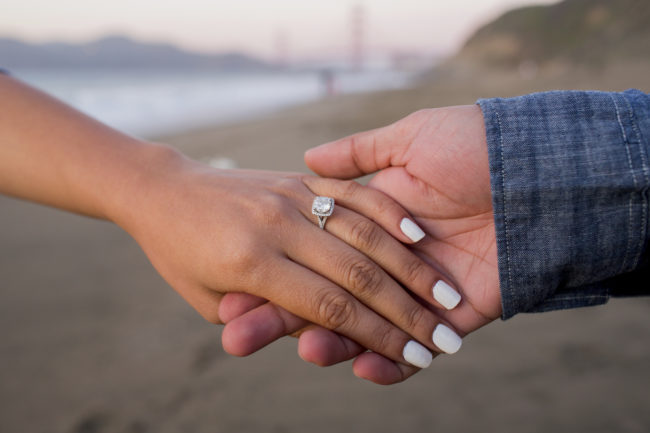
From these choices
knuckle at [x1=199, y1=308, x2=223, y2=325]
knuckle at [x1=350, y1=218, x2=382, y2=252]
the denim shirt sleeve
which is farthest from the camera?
knuckle at [x1=199, y1=308, x2=223, y2=325]

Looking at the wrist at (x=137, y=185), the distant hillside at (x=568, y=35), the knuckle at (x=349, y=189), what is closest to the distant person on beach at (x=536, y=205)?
the knuckle at (x=349, y=189)

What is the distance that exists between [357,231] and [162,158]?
32.2 inches

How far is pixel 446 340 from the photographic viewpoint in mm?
1323

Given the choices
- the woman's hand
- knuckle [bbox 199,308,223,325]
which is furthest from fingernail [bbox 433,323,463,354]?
knuckle [bbox 199,308,223,325]

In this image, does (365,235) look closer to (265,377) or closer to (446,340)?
(446,340)

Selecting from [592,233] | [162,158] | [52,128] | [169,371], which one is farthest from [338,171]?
[169,371]

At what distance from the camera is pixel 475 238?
1.49 meters

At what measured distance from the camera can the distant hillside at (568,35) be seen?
574 inches

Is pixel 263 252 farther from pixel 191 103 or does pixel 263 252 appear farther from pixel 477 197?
pixel 191 103

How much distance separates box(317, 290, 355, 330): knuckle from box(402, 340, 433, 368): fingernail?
0.19 metres

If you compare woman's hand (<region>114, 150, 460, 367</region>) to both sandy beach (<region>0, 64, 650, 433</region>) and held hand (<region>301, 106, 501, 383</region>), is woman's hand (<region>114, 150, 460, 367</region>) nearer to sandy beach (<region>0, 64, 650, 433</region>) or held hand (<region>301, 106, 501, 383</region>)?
held hand (<region>301, 106, 501, 383</region>)

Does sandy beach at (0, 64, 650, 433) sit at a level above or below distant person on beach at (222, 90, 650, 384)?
below

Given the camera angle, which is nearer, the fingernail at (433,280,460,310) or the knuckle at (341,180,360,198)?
the fingernail at (433,280,460,310)

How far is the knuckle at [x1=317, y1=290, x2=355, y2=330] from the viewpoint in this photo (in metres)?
1.34
